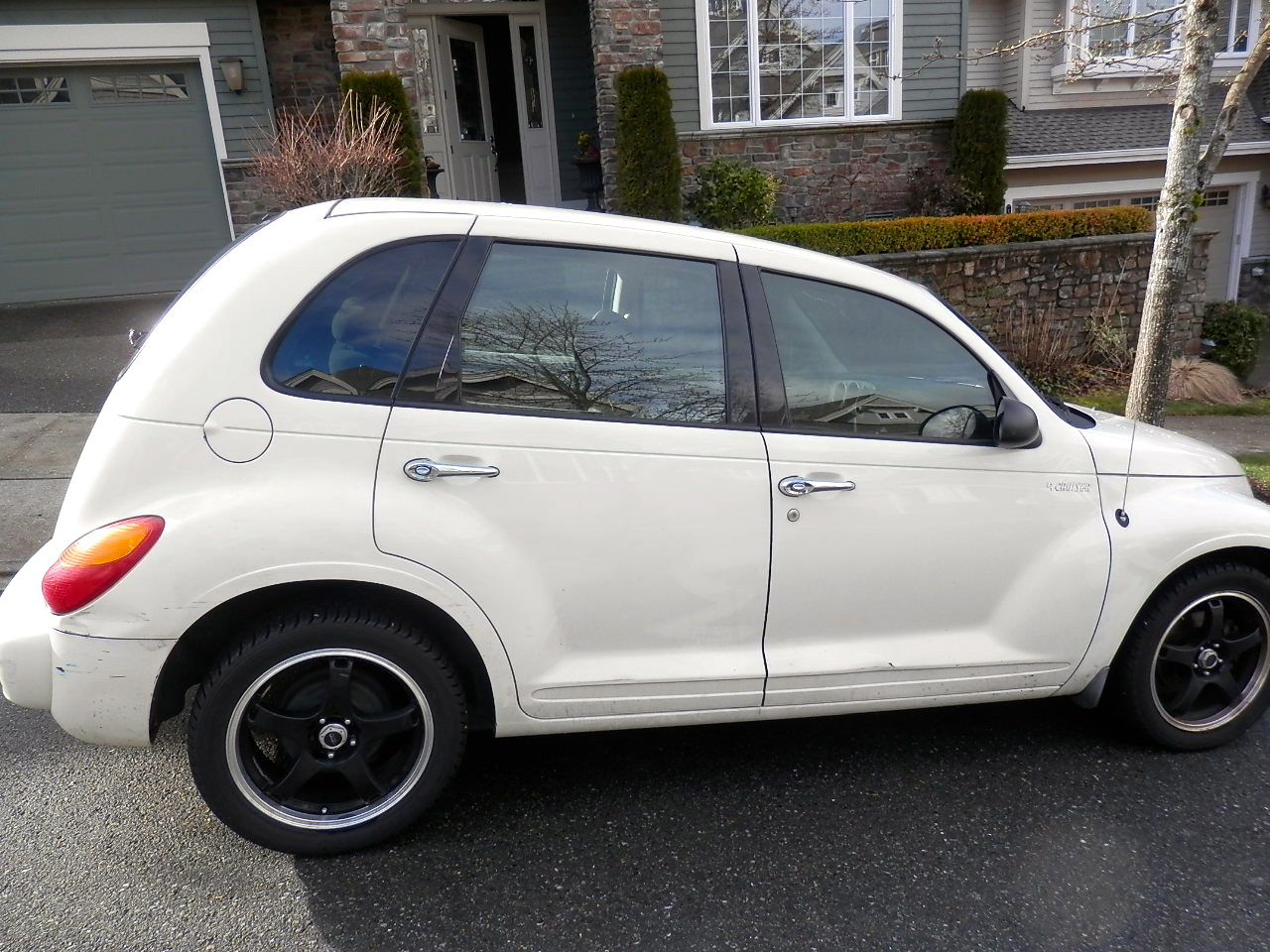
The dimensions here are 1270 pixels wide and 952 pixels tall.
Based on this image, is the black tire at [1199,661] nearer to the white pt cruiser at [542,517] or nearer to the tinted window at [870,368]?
the white pt cruiser at [542,517]

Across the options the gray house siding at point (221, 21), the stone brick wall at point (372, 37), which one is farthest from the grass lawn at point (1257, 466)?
the gray house siding at point (221, 21)

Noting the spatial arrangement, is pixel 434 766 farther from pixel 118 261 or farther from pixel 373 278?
pixel 118 261

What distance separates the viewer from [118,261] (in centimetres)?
1239

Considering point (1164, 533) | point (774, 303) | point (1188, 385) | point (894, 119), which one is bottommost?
point (1188, 385)

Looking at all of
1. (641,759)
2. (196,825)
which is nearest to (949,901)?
(641,759)

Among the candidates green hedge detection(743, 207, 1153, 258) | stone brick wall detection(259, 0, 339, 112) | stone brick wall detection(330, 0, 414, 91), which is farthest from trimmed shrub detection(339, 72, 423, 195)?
green hedge detection(743, 207, 1153, 258)

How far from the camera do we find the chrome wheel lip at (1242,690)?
11.6 ft

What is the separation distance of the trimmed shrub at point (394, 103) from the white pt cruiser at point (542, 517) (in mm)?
8418

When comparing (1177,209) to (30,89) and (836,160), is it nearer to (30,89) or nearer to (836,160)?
(836,160)

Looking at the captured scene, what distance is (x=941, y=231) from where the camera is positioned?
1105 centimetres

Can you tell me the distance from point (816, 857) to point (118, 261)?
12210mm

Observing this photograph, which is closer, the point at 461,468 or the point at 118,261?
the point at 461,468

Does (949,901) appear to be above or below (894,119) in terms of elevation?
below

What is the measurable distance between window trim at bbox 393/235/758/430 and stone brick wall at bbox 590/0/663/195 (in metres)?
9.65
